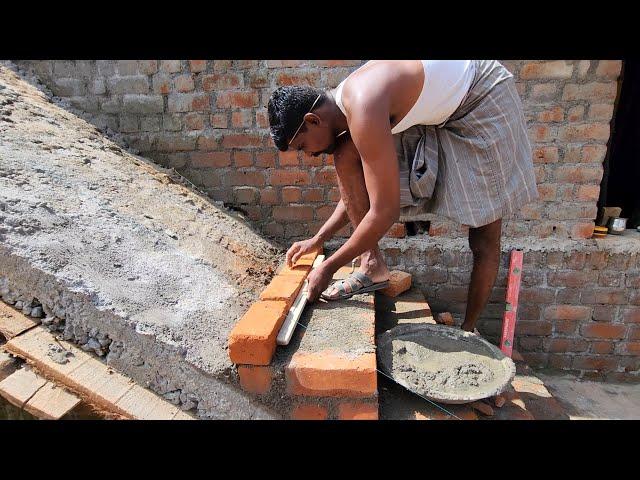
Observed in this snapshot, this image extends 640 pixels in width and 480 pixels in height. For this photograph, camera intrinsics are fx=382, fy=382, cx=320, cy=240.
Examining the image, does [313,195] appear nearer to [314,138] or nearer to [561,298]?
[314,138]

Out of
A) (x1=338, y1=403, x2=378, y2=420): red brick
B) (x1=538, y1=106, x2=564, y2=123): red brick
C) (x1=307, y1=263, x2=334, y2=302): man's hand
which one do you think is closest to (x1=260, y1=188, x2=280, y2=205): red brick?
(x1=307, y1=263, x2=334, y2=302): man's hand

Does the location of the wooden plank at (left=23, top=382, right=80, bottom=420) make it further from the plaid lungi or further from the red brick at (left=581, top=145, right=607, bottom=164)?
the red brick at (left=581, top=145, right=607, bottom=164)

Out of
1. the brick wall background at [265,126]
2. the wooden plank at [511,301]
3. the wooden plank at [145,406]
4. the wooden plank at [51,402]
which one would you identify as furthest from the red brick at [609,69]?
the wooden plank at [51,402]

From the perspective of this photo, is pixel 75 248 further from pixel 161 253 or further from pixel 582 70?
pixel 582 70

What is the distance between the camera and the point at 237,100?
2646 millimetres

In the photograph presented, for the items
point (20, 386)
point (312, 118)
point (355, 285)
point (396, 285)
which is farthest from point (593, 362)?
point (20, 386)

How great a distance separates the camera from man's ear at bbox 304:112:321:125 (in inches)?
68.0

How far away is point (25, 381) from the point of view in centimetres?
133

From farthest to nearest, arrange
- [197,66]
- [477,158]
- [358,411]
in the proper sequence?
1. [197,66]
2. [477,158]
3. [358,411]

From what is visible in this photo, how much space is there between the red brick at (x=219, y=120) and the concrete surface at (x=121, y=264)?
23.9 inches

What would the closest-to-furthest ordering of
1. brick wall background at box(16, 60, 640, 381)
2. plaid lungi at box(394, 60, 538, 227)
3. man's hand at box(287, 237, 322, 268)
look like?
plaid lungi at box(394, 60, 538, 227) < man's hand at box(287, 237, 322, 268) < brick wall background at box(16, 60, 640, 381)

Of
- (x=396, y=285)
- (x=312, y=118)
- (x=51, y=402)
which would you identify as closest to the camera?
(x=51, y=402)

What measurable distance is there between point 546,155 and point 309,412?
2238 millimetres
